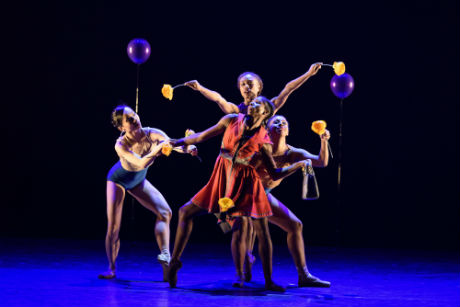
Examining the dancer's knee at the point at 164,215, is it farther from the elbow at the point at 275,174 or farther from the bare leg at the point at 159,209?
the elbow at the point at 275,174

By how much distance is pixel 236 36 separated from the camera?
6.89 m

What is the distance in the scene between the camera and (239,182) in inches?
166

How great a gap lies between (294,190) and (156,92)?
1898 millimetres

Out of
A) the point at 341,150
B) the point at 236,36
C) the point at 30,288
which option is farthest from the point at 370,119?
the point at 30,288

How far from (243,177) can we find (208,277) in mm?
1087

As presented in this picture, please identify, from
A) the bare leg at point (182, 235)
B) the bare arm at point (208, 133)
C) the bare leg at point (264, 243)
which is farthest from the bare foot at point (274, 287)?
the bare arm at point (208, 133)

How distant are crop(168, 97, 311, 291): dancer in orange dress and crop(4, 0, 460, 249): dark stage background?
8.63ft

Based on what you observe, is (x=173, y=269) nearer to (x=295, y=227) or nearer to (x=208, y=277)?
(x=208, y=277)

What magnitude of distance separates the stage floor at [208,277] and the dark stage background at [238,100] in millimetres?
516

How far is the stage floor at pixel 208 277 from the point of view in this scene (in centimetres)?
394

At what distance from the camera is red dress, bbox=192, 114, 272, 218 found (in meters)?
4.16

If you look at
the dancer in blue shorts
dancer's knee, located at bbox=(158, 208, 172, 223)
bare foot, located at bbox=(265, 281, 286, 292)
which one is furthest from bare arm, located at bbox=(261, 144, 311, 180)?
dancer's knee, located at bbox=(158, 208, 172, 223)

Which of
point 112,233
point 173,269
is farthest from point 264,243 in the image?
point 112,233

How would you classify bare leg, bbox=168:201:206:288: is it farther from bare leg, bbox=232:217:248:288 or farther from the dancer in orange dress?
bare leg, bbox=232:217:248:288
